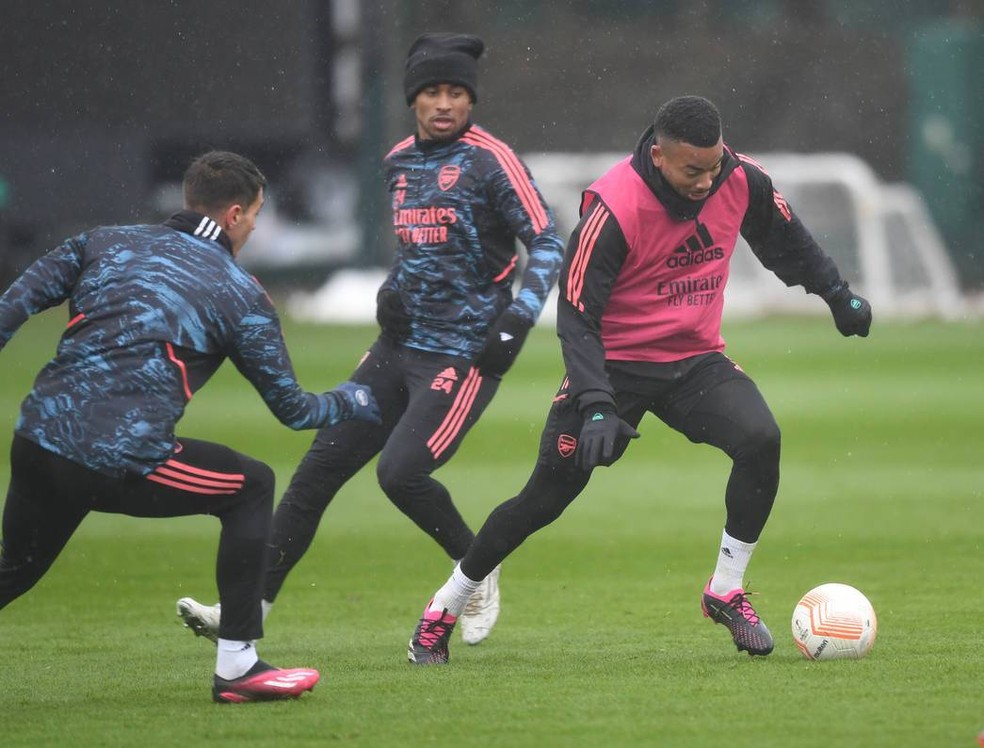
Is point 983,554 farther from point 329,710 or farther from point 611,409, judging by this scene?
point 329,710

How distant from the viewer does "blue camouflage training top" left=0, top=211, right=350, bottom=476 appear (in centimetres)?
506

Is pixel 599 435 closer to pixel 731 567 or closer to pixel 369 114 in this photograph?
pixel 731 567

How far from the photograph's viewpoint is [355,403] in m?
5.46

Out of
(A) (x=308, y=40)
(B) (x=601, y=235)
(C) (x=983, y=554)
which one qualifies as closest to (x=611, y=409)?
(B) (x=601, y=235)

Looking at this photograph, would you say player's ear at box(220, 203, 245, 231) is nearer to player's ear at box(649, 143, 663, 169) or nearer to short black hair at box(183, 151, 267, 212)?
short black hair at box(183, 151, 267, 212)

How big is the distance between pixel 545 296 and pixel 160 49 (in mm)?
22192

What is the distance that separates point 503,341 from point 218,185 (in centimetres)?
149

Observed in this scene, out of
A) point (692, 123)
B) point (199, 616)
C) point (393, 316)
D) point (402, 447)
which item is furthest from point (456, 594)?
point (692, 123)

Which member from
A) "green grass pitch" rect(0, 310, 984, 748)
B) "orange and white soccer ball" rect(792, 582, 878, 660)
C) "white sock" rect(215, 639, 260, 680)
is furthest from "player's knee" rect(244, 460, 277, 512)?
"orange and white soccer ball" rect(792, 582, 878, 660)

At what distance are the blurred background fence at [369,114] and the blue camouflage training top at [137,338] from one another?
724 inches

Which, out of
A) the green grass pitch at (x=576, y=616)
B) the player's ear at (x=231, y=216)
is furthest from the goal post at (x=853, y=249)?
the player's ear at (x=231, y=216)

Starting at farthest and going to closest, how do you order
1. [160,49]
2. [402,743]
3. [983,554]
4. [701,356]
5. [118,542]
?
1. [160,49]
2. [118,542]
3. [983,554]
4. [701,356]
5. [402,743]

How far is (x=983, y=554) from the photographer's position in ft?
28.0

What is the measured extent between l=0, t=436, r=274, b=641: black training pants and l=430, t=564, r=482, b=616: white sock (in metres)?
0.97
